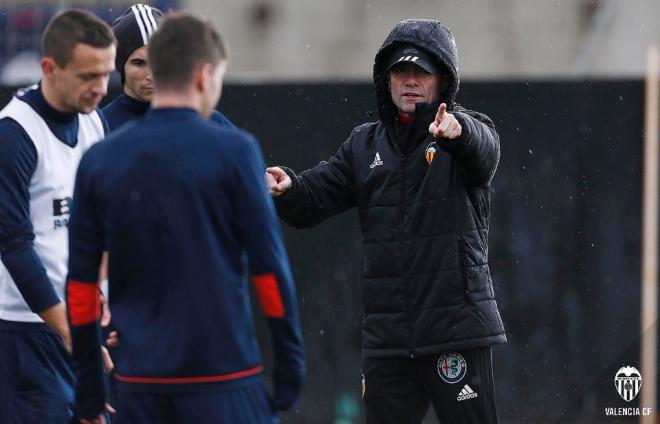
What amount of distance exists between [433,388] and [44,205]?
171cm

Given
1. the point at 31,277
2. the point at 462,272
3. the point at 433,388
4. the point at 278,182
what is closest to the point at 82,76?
the point at 31,277

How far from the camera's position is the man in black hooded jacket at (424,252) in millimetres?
5109

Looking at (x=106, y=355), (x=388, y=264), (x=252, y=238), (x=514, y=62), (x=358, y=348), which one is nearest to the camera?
(x=252, y=238)

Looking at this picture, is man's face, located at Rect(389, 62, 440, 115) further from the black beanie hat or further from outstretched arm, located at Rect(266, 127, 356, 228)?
the black beanie hat

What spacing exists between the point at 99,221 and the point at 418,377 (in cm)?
200

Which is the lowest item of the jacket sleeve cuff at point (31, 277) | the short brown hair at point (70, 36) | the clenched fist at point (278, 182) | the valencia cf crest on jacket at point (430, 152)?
the jacket sleeve cuff at point (31, 277)

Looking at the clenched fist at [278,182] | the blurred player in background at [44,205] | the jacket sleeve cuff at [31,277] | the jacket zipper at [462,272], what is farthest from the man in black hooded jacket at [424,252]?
the jacket sleeve cuff at [31,277]

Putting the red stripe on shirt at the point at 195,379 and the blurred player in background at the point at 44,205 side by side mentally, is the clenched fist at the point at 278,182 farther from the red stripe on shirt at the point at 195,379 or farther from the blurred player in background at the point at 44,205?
the red stripe on shirt at the point at 195,379

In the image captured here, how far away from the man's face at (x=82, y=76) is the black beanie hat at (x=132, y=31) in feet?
2.93

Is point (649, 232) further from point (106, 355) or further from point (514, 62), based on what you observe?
point (514, 62)

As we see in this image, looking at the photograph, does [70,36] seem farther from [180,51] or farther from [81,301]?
[81,301]

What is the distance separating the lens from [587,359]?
7.68m

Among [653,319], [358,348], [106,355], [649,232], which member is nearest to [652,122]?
[649,232]

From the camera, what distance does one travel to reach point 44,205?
443cm
